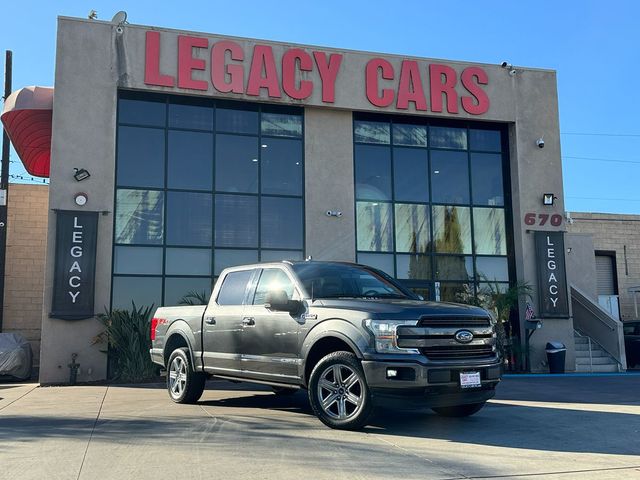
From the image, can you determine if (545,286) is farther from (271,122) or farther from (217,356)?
(217,356)

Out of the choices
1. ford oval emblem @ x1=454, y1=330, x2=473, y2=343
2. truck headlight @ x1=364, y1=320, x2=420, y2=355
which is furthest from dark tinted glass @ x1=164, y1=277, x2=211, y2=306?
ford oval emblem @ x1=454, y1=330, x2=473, y2=343

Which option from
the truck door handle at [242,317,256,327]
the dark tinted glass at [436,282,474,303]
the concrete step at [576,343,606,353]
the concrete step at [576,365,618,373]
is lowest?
the concrete step at [576,365,618,373]

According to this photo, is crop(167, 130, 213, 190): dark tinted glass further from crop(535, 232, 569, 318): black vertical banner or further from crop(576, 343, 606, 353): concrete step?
crop(576, 343, 606, 353): concrete step

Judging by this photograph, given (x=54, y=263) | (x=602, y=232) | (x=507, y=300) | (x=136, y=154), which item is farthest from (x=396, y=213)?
(x=602, y=232)

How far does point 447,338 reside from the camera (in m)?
6.97

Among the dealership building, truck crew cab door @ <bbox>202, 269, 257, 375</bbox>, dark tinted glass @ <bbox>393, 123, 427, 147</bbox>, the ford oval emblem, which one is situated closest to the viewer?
the ford oval emblem

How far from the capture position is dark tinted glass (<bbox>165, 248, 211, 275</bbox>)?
15.5m

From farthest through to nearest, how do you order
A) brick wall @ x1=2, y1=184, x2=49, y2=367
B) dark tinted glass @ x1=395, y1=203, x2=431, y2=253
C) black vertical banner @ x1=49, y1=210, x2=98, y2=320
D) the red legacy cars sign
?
brick wall @ x1=2, y1=184, x2=49, y2=367 < dark tinted glass @ x1=395, y1=203, x2=431, y2=253 < the red legacy cars sign < black vertical banner @ x1=49, y1=210, x2=98, y2=320

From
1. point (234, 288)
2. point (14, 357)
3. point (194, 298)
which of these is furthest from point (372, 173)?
point (14, 357)

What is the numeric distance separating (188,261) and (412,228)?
6.12 m

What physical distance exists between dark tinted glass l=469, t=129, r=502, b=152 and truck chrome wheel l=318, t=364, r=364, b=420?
1276cm

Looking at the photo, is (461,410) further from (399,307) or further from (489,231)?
(489,231)

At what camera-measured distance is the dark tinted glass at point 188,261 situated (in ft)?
50.9

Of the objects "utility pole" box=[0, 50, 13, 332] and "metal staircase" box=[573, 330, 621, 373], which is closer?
"utility pole" box=[0, 50, 13, 332]
